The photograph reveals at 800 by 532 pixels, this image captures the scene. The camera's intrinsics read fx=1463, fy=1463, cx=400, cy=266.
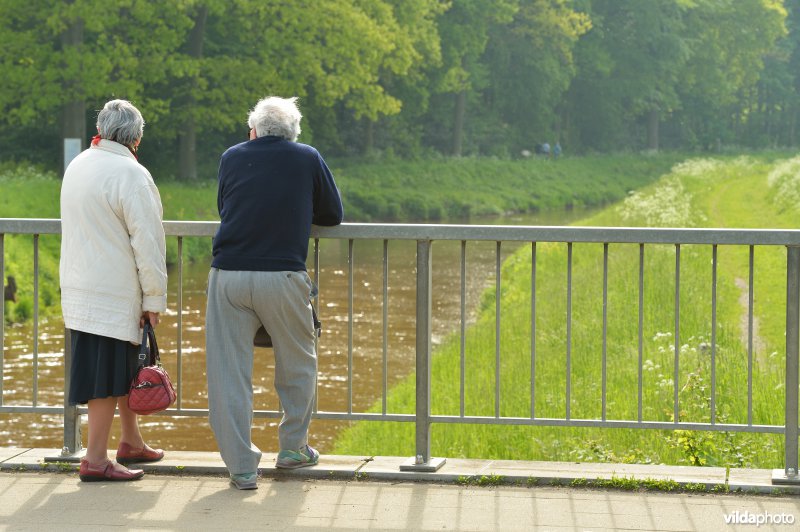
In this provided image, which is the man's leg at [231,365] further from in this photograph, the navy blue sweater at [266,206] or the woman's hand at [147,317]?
the woman's hand at [147,317]

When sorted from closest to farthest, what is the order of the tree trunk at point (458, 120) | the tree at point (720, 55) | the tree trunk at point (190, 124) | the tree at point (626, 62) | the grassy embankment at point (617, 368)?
the grassy embankment at point (617, 368)
the tree trunk at point (190, 124)
the tree trunk at point (458, 120)
the tree at point (626, 62)
the tree at point (720, 55)

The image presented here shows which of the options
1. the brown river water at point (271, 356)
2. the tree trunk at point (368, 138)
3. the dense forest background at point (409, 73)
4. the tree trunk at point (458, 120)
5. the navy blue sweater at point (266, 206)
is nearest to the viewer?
the navy blue sweater at point (266, 206)

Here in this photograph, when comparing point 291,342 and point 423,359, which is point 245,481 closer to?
point 291,342

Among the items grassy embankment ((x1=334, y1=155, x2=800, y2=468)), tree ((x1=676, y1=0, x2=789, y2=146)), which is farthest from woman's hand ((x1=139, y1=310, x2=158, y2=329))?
tree ((x1=676, y1=0, x2=789, y2=146))

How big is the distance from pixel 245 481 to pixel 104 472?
669 mm

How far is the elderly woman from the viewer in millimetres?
6496

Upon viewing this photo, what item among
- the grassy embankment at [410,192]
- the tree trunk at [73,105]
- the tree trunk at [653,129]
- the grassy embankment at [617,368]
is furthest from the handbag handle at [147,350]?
the tree trunk at [653,129]

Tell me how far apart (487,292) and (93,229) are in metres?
14.9

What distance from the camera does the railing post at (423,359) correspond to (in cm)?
684

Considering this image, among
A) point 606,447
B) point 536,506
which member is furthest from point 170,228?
point 606,447

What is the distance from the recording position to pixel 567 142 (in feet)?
272

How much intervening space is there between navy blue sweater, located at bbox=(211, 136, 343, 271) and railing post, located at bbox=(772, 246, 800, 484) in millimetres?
2187

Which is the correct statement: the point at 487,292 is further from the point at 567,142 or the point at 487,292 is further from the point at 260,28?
the point at 567,142

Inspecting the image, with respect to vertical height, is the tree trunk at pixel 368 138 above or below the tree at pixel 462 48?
below
